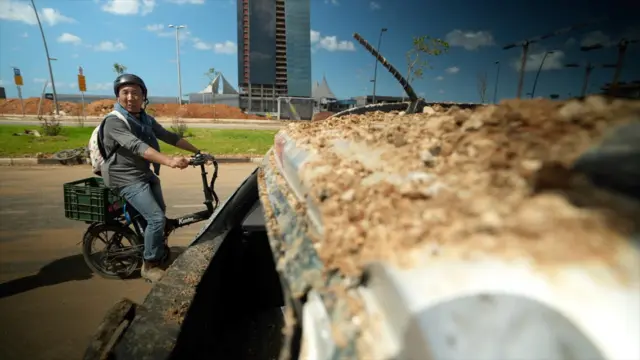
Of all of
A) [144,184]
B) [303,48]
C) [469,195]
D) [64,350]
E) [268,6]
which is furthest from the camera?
[268,6]

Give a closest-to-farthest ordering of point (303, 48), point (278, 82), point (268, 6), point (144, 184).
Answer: point (144, 184) → point (303, 48) → point (268, 6) → point (278, 82)

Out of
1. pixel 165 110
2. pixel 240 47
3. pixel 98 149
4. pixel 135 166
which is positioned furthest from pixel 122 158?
pixel 240 47

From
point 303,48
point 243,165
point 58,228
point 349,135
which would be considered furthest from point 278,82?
point 349,135

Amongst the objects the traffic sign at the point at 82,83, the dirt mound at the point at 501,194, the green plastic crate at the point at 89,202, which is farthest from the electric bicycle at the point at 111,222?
the traffic sign at the point at 82,83

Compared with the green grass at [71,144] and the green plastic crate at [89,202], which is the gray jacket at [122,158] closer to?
the green plastic crate at [89,202]

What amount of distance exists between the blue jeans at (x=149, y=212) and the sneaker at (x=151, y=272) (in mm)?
66

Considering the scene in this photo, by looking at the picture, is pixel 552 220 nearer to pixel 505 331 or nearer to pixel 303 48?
pixel 505 331

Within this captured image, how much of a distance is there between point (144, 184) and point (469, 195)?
10.6ft

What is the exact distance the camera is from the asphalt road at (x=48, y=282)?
286 centimetres

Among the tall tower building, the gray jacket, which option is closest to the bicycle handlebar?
the gray jacket

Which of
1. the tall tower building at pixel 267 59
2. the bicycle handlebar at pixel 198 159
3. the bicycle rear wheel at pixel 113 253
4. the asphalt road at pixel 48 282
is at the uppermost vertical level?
the tall tower building at pixel 267 59

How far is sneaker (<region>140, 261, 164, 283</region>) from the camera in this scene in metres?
3.18

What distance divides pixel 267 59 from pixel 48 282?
57.6 meters

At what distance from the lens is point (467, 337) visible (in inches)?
15.8
